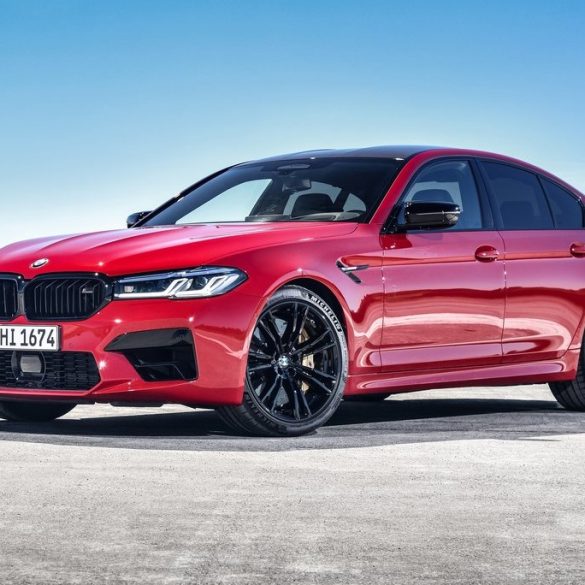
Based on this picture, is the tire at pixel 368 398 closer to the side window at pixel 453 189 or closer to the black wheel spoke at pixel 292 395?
the side window at pixel 453 189

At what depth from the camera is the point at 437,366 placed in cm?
863

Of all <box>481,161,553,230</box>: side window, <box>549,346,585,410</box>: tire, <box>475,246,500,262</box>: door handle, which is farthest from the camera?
<box>549,346,585,410</box>: tire

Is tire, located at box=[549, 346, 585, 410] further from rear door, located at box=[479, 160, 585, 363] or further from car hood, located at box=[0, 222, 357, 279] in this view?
car hood, located at box=[0, 222, 357, 279]

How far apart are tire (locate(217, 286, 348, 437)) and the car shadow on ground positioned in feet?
0.37

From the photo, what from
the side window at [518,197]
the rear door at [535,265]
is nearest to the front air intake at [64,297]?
the rear door at [535,265]

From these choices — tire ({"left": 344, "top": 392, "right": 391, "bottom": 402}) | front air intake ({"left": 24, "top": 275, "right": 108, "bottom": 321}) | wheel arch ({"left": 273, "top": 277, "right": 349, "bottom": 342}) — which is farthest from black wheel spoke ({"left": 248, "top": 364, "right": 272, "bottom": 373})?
tire ({"left": 344, "top": 392, "right": 391, "bottom": 402})

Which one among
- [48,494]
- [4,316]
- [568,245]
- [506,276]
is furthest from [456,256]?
[48,494]

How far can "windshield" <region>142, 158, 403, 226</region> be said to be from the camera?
8.61 m

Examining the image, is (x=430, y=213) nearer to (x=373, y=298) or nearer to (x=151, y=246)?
(x=373, y=298)

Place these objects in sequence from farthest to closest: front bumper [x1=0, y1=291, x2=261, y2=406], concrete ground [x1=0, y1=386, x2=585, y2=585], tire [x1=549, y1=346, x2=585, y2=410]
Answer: tire [x1=549, y1=346, x2=585, y2=410]
front bumper [x1=0, y1=291, x2=261, y2=406]
concrete ground [x1=0, y1=386, x2=585, y2=585]

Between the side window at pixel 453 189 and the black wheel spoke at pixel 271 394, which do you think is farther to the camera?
the side window at pixel 453 189

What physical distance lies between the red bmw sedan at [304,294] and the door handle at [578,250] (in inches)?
0.6

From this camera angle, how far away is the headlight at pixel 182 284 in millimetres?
7395

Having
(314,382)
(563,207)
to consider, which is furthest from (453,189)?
(314,382)
